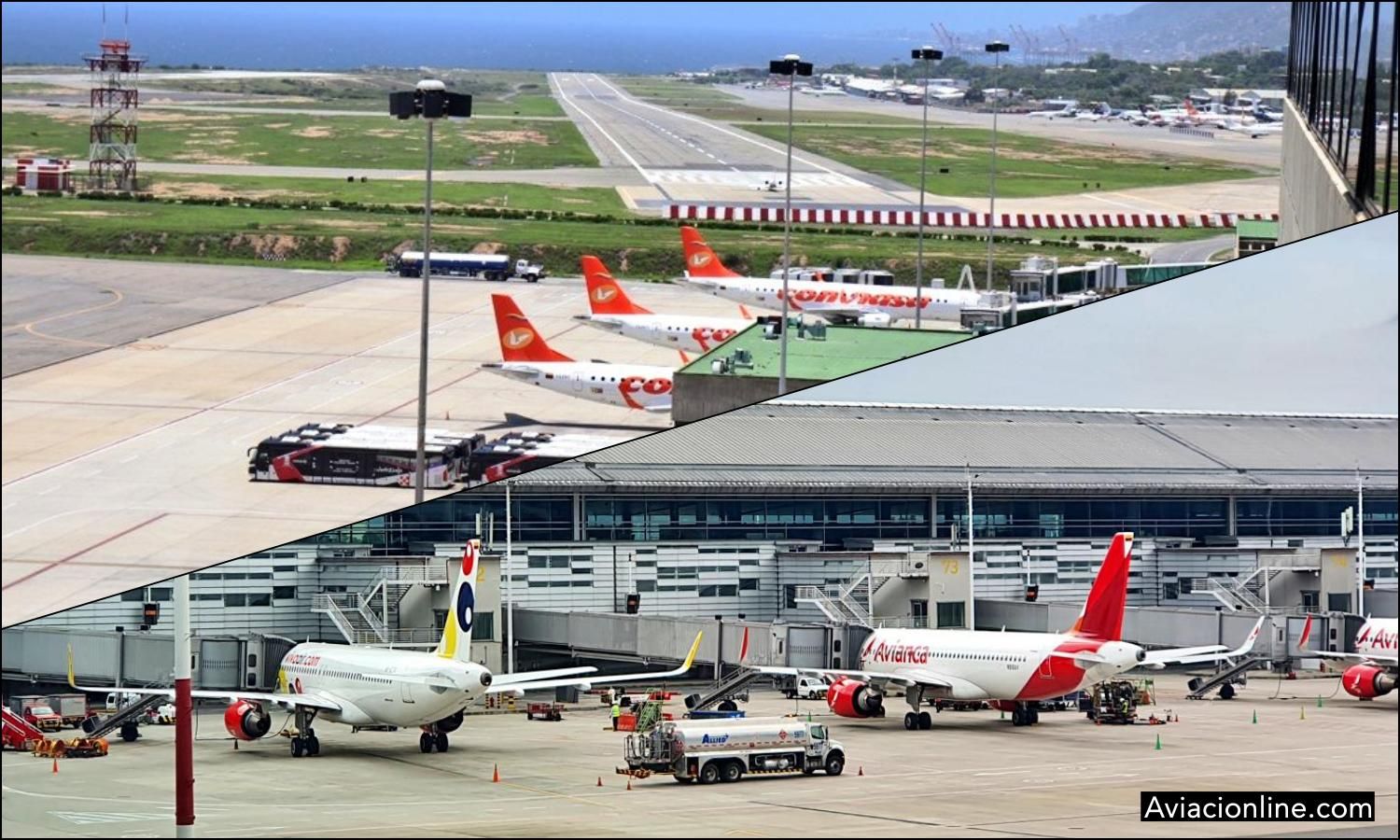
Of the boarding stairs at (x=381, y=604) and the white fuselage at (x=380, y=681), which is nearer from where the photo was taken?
the boarding stairs at (x=381, y=604)

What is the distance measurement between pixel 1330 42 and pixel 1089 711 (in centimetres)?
1400

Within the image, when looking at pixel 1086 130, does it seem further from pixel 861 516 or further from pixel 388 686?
pixel 388 686

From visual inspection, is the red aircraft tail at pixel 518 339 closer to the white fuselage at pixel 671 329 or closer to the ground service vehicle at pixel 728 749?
the white fuselage at pixel 671 329

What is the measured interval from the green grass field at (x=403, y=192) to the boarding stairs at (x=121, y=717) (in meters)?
30.2

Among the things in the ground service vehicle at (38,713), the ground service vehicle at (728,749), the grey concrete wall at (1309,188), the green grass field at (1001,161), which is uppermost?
the green grass field at (1001,161)

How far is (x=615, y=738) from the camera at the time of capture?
60.0 feet

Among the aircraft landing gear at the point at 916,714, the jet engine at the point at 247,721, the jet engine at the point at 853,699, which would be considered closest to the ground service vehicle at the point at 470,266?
the aircraft landing gear at the point at 916,714

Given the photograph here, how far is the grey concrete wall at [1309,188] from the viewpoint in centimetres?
956

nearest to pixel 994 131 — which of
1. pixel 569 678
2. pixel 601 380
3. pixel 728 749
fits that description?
pixel 728 749

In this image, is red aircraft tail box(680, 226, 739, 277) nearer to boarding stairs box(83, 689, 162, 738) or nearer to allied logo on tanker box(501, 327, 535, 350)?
allied logo on tanker box(501, 327, 535, 350)

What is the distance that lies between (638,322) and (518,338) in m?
4.26

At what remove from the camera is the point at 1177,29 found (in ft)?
35.1

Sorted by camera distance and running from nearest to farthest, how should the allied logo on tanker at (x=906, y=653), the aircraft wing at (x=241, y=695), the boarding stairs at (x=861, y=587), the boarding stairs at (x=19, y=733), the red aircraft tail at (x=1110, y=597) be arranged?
the aircraft wing at (x=241, y=695) < the boarding stairs at (x=19, y=733) < the boarding stairs at (x=861, y=587) < the red aircraft tail at (x=1110, y=597) < the allied logo on tanker at (x=906, y=653)

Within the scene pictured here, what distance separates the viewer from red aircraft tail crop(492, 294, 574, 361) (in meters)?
40.7
